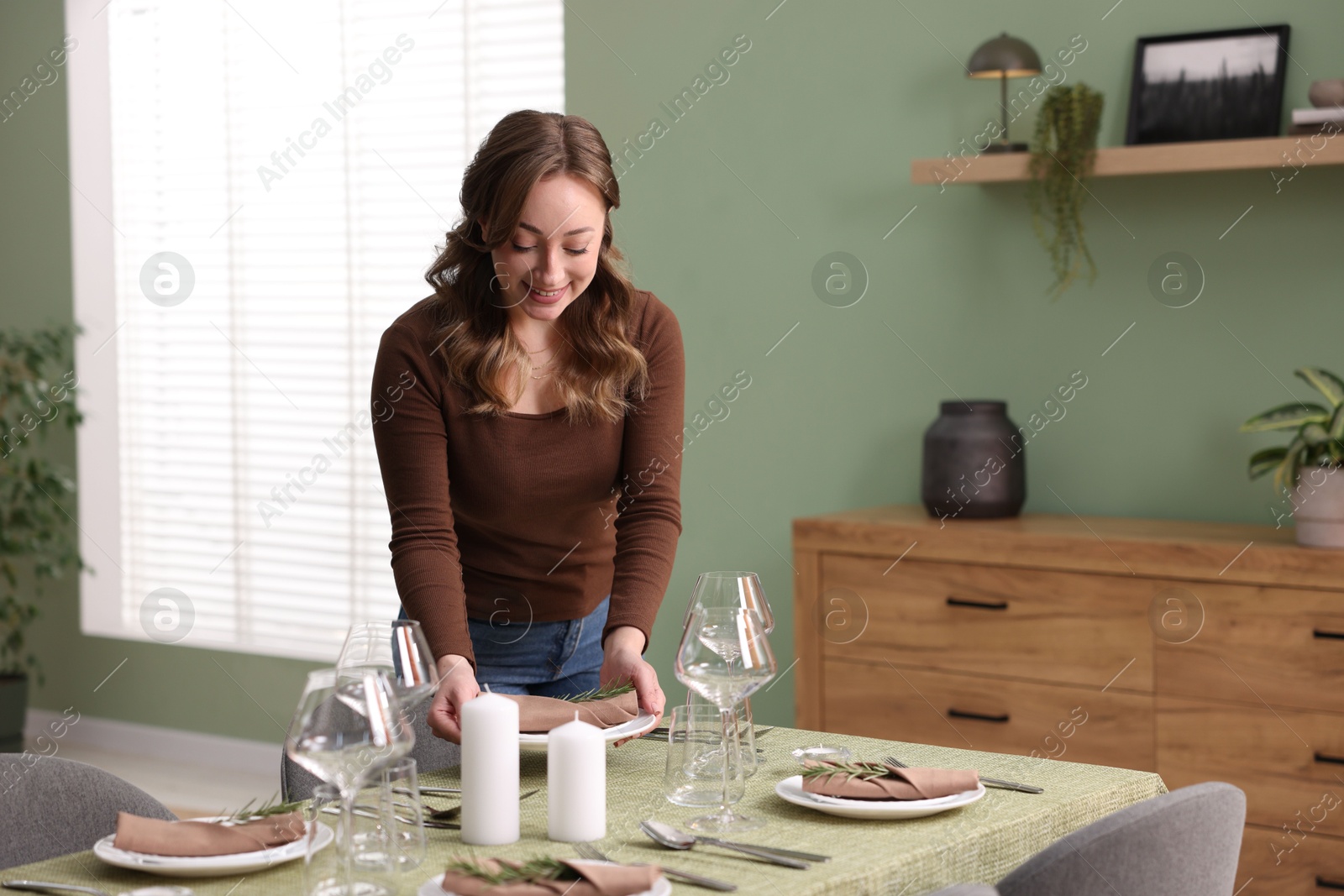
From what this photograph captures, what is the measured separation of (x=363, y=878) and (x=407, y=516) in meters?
0.83

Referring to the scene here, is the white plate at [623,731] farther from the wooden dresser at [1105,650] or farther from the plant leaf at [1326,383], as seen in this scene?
the plant leaf at [1326,383]

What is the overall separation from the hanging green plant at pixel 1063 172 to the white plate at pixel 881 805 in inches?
83.8

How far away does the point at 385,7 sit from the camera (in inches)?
179

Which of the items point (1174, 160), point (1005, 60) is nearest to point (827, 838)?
point (1174, 160)

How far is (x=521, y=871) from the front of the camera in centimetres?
119

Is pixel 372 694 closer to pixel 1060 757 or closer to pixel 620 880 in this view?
pixel 620 880

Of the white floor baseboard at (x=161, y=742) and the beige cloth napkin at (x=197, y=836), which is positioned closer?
the beige cloth napkin at (x=197, y=836)

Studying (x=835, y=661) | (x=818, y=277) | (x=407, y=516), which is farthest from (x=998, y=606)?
(x=407, y=516)

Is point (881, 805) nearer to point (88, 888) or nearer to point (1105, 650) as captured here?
point (88, 888)

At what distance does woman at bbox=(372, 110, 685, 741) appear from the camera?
1.98 meters

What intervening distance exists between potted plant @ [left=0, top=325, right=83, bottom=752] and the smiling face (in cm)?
332

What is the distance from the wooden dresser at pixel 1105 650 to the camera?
2812 mm

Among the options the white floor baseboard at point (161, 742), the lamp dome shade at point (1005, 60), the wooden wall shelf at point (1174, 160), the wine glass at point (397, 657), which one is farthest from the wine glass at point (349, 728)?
the white floor baseboard at point (161, 742)

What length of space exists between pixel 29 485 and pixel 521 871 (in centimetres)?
416
